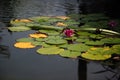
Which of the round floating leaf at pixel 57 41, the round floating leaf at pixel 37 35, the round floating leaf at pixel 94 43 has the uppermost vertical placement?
the round floating leaf at pixel 37 35

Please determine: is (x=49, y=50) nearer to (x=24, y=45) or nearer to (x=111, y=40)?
(x=24, y=45)

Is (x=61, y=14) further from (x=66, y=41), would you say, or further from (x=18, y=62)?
(x=18, y=62)

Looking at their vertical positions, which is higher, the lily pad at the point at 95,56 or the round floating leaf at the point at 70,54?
the round floating leaf at the point at 70,54

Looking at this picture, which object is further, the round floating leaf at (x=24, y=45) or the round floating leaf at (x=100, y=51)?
the round floating leaf at (x=24, y=45)

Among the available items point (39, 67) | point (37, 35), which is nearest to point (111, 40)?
point (37, 35)

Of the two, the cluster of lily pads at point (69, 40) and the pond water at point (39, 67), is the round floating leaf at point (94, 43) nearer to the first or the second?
the cluster of lily pads at point (69, 40)

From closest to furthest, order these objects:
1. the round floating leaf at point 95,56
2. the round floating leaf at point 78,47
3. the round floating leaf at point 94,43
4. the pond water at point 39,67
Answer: the pond water at point 39,67 < the round floating leaf at point 95,56 < the round floating leaf at point 78,47 < the round floating leaf at point 94,43

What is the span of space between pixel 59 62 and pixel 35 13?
2.43m

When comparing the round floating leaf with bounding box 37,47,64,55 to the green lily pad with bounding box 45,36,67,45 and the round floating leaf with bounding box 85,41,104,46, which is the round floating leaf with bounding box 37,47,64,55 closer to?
the green lily pad with bounding box 45,36,67,45

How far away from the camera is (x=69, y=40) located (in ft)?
10.7

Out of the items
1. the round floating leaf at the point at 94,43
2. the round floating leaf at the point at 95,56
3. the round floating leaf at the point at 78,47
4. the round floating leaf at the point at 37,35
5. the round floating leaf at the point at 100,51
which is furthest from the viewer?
the round floating leaf at the point at 37,35

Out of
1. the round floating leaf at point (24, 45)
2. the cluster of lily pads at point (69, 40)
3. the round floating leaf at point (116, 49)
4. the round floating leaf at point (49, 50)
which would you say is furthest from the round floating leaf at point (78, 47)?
the round floating leaf at point (24, 45)

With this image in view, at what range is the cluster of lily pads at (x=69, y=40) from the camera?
281 centimetres

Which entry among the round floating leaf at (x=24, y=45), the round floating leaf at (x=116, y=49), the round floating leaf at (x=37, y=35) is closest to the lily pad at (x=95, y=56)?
the round floating leaf at (x=116, y=49)
